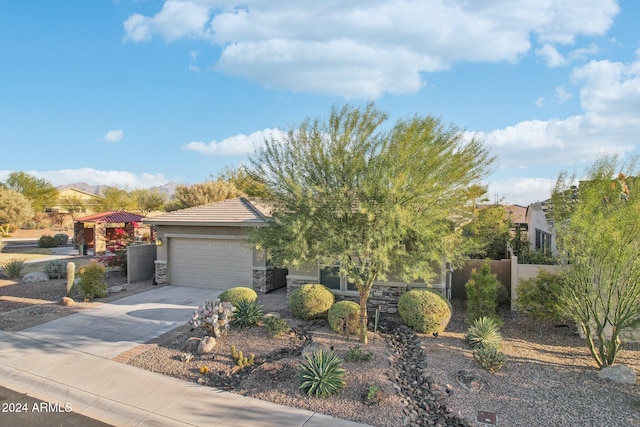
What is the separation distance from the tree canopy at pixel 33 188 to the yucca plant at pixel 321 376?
53.7 m

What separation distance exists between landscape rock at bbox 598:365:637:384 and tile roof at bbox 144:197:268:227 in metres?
9.79

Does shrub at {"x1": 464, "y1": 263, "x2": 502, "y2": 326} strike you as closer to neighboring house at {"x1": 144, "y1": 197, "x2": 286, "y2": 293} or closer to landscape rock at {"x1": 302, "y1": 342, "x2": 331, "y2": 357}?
landscape rock at {"x1": 302, "y1": 342, "x2": 331, "y2": 357}

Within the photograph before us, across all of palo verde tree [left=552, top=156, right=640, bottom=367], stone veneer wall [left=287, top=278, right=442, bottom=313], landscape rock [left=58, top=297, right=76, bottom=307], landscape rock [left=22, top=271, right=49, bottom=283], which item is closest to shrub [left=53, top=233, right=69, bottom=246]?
landscape rock [left=22, top=271, right=49, bottom=283]

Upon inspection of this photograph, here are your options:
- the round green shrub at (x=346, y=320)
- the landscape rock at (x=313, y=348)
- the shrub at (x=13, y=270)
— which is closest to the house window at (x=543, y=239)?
the round green shrub at (x=346, y=320)

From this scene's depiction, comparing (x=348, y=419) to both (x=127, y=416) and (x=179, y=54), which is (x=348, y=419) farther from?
(x=179, y=54)

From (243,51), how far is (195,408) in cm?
1036

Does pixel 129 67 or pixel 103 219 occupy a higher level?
pixel 129 67

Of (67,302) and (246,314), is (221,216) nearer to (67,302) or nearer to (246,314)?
(246,314)

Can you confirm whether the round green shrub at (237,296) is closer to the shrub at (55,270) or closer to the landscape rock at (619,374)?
the landscape rock at (619,374)

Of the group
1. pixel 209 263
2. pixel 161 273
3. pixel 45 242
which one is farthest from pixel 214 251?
pixel 45 242

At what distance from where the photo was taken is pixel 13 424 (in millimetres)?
5574

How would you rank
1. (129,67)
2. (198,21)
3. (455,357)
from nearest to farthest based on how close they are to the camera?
(455,357)
(198,21)
(129,67)

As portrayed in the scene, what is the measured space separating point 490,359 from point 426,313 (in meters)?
2.14

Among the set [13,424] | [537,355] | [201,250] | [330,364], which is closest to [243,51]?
[201,250]
